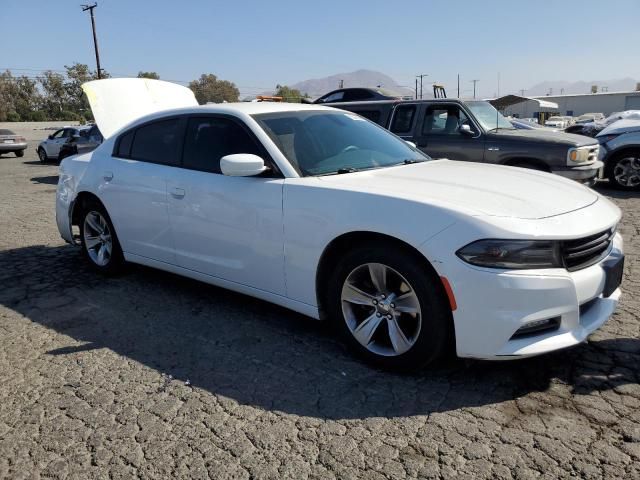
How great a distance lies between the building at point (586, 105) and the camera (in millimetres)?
69750

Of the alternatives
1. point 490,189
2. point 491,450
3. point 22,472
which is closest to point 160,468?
point 22,472

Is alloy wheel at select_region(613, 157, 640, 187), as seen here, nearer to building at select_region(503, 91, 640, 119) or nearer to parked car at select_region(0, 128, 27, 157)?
parked car at select_region(0, 128, 27, 157)

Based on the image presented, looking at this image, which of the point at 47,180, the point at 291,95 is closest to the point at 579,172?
the point at 47,180

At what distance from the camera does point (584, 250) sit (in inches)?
112

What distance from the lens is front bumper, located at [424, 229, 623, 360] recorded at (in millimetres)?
2639

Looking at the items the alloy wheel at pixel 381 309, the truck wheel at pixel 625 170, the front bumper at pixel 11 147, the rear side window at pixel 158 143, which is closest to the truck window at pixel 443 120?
the truck wheel at pixel 625 170

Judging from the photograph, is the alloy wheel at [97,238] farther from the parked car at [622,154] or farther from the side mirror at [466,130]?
the parked car at [622,154]

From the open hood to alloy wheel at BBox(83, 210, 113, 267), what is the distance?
100 centimetres

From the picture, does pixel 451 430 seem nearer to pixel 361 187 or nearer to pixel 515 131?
pixel 361 187

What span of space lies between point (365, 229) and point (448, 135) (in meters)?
6.03

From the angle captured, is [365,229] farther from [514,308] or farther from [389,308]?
[514,308]

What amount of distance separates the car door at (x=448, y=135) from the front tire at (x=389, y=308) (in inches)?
Answer: 223

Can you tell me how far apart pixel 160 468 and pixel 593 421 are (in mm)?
2122

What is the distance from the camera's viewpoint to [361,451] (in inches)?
96.7
